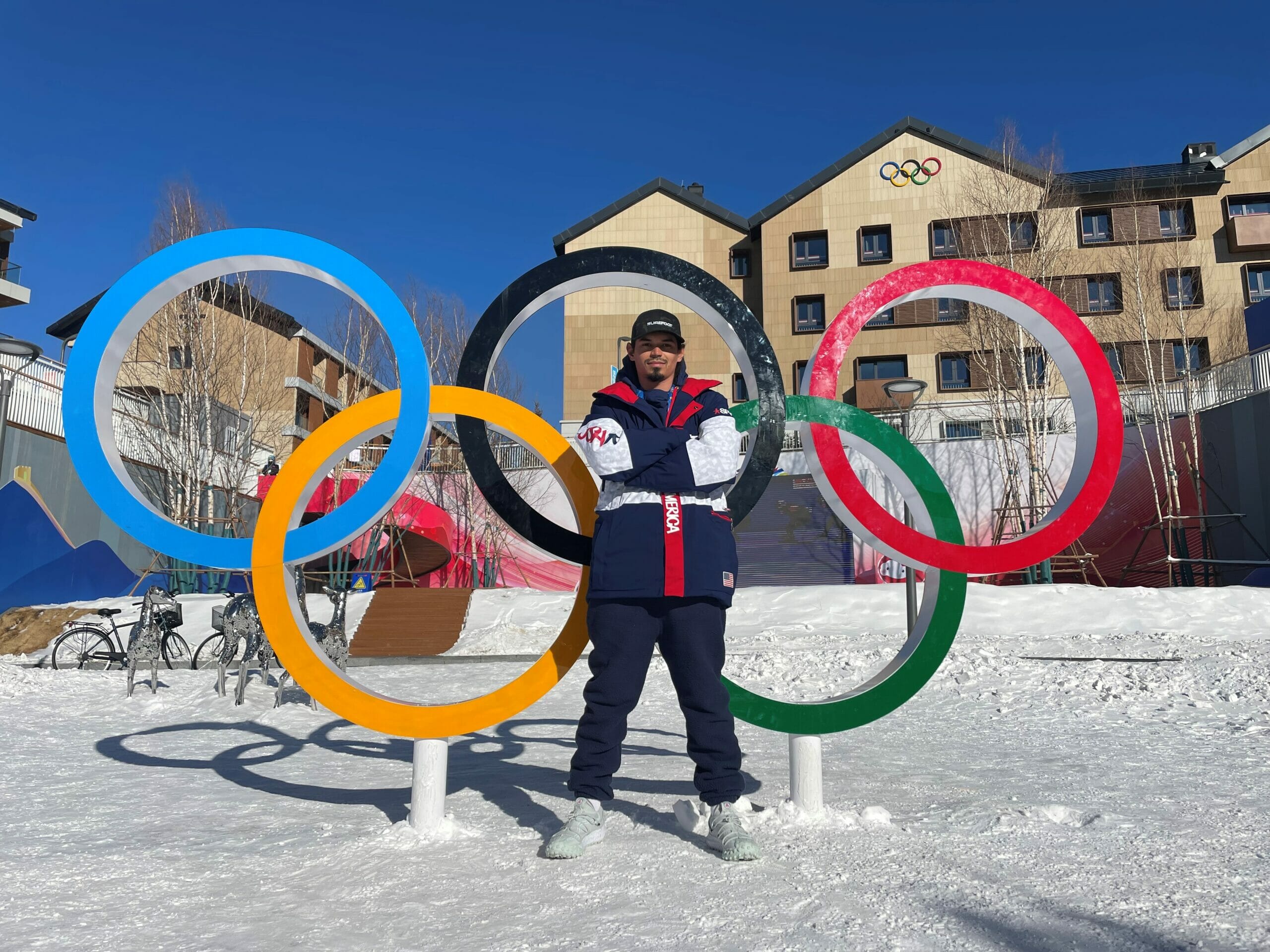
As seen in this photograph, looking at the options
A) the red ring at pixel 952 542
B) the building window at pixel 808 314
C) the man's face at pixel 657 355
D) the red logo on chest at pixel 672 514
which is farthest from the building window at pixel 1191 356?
the red logo on chest at pixel 672 514

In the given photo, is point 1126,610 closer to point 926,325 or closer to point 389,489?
A: point 389,489

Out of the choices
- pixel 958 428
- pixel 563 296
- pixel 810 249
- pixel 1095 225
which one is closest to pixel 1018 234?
pixel 958 428

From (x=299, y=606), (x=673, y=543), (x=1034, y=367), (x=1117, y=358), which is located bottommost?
(x=299, y=606)

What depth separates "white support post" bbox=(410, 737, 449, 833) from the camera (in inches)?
124

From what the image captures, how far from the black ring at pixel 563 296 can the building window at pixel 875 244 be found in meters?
25.1

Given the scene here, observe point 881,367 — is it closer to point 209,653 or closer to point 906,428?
point 906,428

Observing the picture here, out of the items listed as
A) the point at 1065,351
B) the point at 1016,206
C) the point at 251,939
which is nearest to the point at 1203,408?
the point at 1016,206

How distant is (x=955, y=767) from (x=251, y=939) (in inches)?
134

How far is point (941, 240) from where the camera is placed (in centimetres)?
2678

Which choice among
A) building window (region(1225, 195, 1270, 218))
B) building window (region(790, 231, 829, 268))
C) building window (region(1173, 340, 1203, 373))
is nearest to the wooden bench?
building window (region(790, 231, 829, 268))

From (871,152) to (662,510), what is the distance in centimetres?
2743

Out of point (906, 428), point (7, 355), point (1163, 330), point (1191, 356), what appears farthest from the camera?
point (1191, 356)

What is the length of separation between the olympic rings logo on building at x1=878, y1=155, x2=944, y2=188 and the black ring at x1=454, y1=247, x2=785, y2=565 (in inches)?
1024

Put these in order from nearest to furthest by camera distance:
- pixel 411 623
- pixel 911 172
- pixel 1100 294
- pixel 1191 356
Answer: pixel 411 623 → pixel 1191 356 → pixel 1100 294 → pixel 911 172
